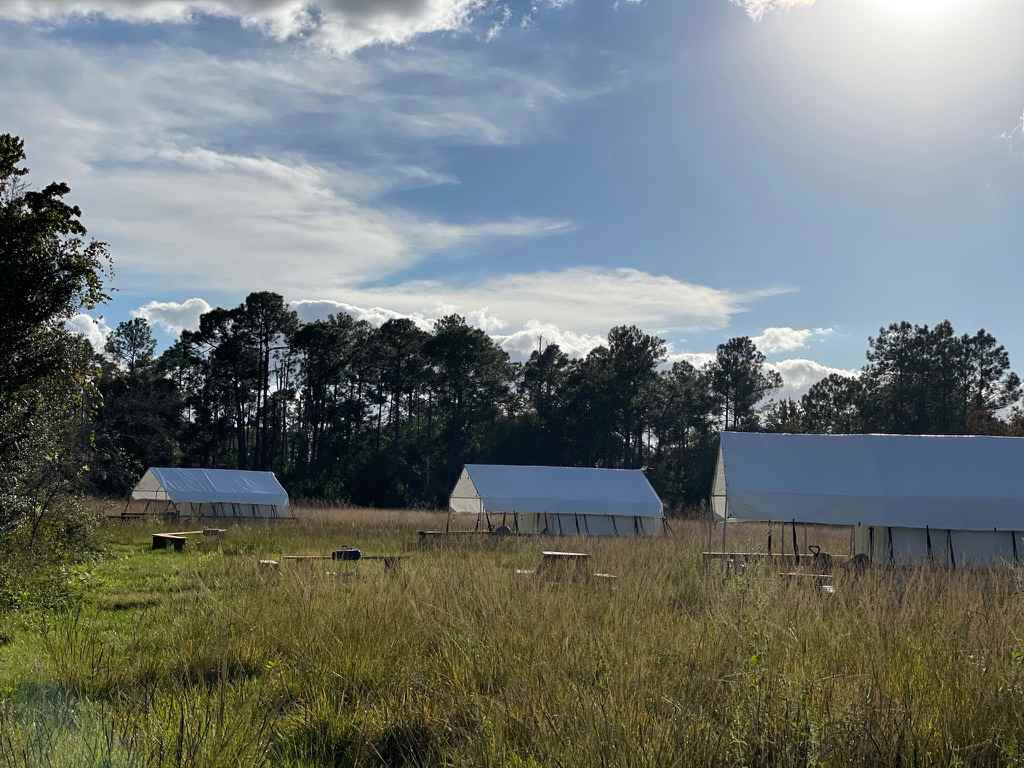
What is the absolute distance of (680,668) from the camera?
18.8 ft

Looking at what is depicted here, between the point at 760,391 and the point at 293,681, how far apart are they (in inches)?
2234

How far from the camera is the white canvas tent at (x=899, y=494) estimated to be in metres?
21.2

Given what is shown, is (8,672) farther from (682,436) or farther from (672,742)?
(682,436)

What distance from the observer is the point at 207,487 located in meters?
37.1

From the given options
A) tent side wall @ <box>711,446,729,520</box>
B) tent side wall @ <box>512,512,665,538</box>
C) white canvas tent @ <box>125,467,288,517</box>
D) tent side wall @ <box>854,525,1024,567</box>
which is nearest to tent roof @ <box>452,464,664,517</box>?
tent side wall @ <box>512,512,665,538</box>

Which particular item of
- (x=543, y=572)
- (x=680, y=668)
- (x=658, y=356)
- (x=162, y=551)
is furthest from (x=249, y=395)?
(x=680, y=668)

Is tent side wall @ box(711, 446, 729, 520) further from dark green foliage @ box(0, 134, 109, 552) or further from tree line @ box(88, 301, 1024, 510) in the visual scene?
tree line @ box(88, 301, 1024, 510)

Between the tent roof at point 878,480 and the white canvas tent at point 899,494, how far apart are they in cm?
2

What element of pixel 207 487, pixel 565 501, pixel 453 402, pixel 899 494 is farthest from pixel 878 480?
pixel 453 402

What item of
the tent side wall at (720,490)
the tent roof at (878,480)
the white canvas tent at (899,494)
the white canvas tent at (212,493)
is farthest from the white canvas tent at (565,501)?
the white canvas tent at (212,493)

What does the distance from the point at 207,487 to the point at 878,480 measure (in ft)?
85.5

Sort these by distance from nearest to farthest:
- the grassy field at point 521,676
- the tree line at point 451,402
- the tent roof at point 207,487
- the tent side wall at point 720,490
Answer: the grassy field at point 521,676
the tent side wall at point 720,490
the tent roof at point 207,487
the tree line at point 451,402

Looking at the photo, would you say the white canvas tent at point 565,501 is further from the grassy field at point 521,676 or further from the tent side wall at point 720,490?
the grassy field at point 521,676

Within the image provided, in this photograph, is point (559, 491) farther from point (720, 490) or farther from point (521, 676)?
point (521, 676)
